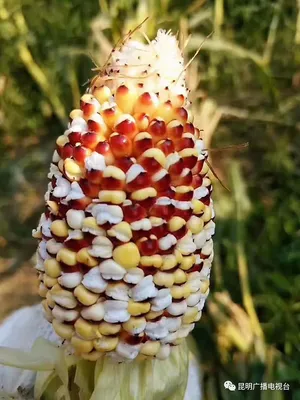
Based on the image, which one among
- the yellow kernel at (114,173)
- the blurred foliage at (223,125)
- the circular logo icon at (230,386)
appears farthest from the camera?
the blurred foliage at (223,125)

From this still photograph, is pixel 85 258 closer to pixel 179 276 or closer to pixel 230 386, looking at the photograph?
pixel 179 276

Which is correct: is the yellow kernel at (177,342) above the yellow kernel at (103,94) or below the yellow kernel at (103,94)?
below

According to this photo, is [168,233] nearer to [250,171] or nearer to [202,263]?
[202,263]

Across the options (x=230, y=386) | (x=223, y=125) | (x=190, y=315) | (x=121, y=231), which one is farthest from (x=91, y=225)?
(x=223, y=125)

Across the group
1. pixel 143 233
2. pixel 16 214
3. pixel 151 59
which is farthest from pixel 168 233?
pixel 16 214

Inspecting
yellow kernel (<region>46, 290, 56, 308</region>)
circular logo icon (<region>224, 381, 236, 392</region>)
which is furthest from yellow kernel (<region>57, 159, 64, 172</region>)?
circular logo icon (<region>224, 381, 236, 392</region>)

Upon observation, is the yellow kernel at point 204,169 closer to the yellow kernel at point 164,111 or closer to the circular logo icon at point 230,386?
the yellow kernel at point 164,111

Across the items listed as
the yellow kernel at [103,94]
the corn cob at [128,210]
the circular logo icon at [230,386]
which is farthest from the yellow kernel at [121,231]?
the circular logo icon at [230,386]

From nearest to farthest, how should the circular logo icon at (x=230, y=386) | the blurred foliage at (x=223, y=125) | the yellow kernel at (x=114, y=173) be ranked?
the yellow kernel at (x=114, y=173)
the circular logo icon at (x=230, y=386)
the blurred foliage at (x=223, y=125)
